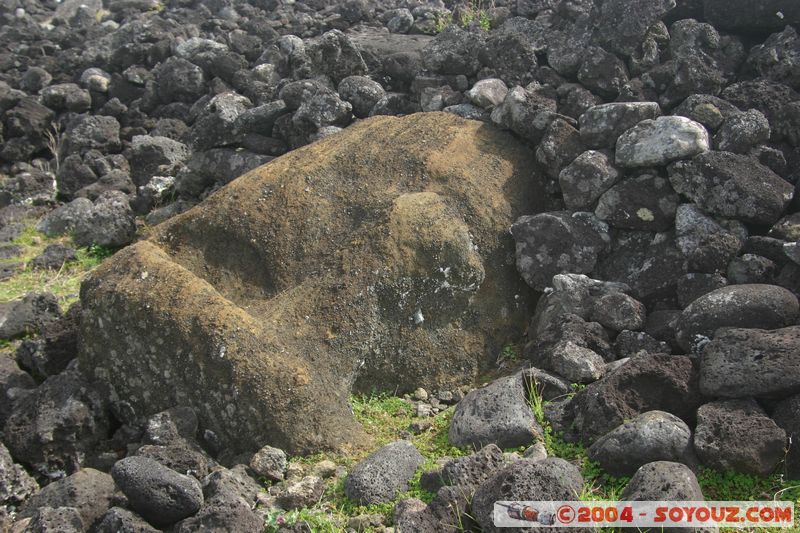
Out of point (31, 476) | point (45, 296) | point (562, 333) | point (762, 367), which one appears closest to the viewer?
point (762, 367)

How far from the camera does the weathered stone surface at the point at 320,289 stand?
6.35m

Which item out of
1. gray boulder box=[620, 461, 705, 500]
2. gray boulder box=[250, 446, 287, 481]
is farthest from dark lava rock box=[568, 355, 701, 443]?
gray boulder box=[250, 446, 287, 481]

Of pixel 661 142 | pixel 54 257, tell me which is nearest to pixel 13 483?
pixel 54 257

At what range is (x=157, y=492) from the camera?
17.3 feet

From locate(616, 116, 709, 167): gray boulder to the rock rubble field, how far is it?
34 mm

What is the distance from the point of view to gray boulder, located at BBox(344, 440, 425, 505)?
545 cm

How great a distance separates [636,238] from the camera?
749cm

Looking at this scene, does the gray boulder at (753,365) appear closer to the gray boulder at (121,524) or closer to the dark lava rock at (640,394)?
the dark lava rock at (640,394)

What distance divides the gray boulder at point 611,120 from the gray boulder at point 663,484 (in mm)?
3683

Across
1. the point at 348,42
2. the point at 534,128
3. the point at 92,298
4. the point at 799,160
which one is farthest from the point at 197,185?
the point at 799,160

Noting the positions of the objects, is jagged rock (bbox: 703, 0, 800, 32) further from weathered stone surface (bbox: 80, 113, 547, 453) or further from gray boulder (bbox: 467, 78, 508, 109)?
weathered stone surface (bbox: 80, 113, 547, 453)

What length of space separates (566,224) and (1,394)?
203 inches

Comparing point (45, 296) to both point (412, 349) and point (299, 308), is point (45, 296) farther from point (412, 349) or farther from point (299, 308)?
point (412, 349)

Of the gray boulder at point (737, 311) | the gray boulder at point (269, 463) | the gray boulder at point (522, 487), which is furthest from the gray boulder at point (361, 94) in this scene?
the gray boulder at point (522, 487)
